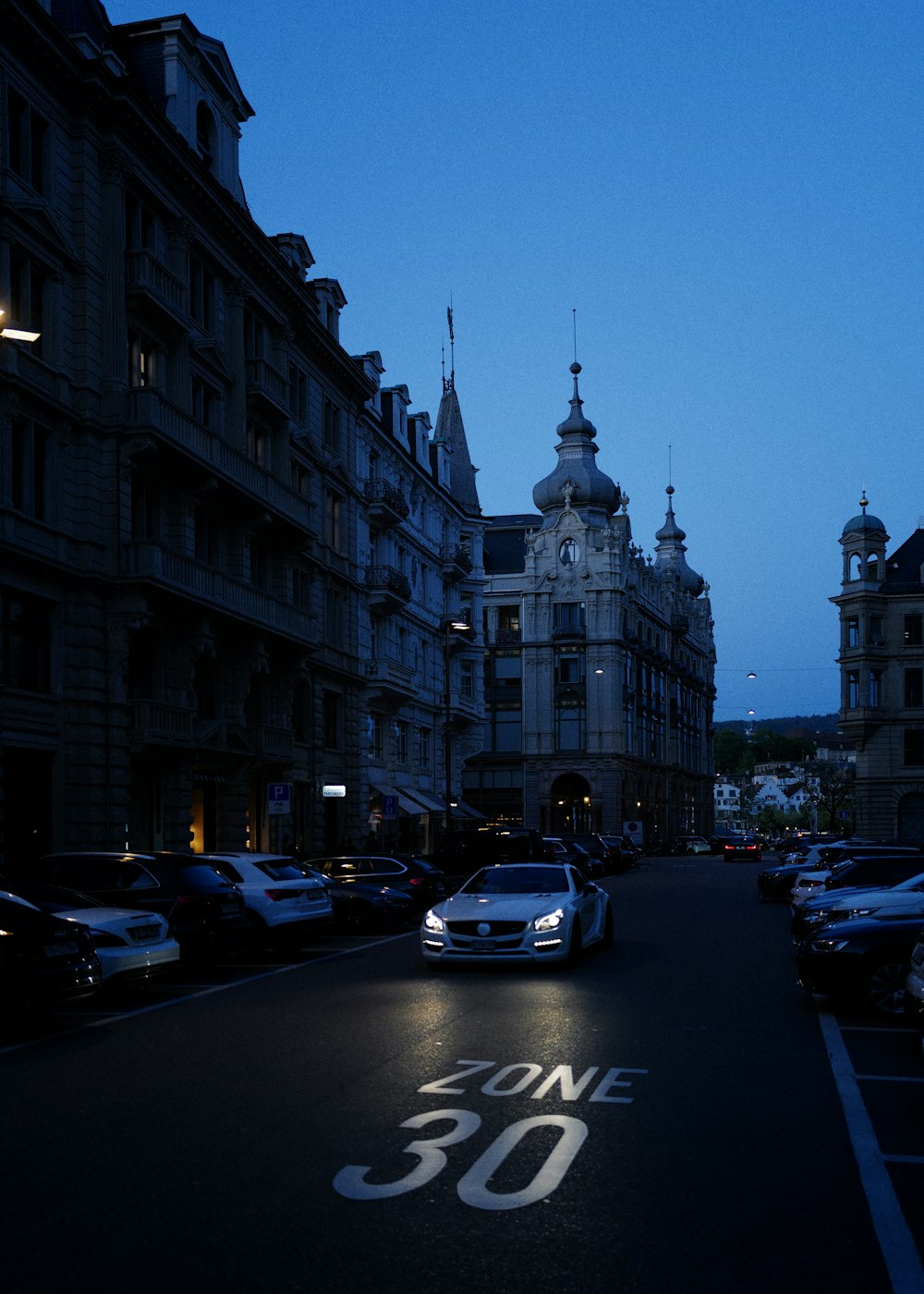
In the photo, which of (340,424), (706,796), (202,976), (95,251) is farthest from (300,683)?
(706,796)

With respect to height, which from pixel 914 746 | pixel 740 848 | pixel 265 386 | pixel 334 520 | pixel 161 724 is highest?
pixel 265 386

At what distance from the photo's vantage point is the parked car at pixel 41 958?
43.1 ft

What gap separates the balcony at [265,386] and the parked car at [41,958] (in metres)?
28.2

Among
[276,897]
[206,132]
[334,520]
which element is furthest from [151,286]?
[334,520]

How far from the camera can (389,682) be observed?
52.8 meters

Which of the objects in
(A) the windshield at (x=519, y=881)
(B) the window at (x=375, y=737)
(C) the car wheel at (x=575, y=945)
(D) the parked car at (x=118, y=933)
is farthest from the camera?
(B) the window at (x=375, y=737)

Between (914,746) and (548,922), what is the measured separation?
70.0m

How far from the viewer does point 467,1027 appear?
1360 cm

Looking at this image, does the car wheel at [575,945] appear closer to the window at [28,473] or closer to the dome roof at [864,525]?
the window at [28,473]

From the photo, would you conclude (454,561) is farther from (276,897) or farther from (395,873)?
(276,897)

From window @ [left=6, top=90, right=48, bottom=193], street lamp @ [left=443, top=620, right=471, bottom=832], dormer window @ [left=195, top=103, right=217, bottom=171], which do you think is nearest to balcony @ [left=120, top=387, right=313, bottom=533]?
window @ [left=6, top=90, right=48, bottom=193]

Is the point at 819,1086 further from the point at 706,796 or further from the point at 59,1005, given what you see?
the point at 706,796

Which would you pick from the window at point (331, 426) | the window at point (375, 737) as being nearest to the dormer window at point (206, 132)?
the window at point (331, 426)

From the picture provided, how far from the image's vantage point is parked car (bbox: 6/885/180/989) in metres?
15.5
